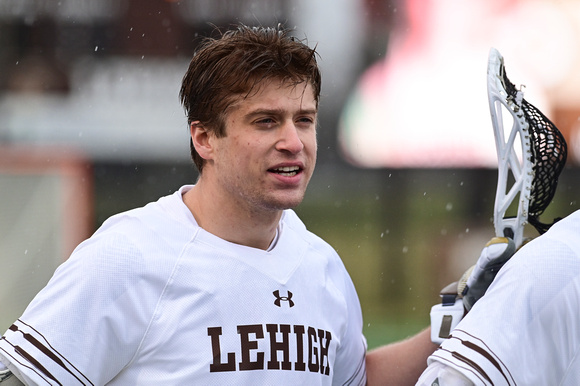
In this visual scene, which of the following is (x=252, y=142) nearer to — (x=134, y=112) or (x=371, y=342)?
(x=371, y=342)

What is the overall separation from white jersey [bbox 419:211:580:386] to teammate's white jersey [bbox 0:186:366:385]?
1.38 ft

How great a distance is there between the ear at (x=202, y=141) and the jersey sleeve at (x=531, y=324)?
64 cm

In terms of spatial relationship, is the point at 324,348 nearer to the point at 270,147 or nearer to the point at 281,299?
the point at 281,299

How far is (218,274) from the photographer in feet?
5.13

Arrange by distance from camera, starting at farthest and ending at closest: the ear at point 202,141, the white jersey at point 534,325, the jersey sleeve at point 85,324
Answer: the ear at point 202,141 < the jersey sleeve at point 85,324 < the white jersey at point 534,325

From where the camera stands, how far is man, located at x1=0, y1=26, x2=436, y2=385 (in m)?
1.45

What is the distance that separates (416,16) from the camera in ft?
23.5

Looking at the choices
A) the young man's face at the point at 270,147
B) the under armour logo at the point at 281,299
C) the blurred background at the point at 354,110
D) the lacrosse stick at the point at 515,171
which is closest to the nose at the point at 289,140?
the young man's face at the point at 270,147

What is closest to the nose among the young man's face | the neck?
the young man's face

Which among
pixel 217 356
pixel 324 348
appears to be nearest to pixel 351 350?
pixel 324 348

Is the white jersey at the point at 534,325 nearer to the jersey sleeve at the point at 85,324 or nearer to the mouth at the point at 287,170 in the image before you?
the mouth at the point at 287,170

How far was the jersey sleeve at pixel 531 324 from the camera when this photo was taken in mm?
1184

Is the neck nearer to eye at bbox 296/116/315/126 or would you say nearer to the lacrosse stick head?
eye at bbox 296/116/315/126

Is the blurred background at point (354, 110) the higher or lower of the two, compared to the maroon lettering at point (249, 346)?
higher
